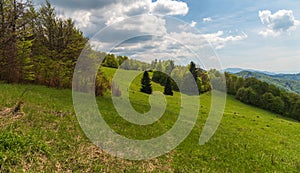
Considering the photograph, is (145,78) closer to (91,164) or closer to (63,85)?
(63,85)

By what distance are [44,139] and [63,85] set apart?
20141 millimetres

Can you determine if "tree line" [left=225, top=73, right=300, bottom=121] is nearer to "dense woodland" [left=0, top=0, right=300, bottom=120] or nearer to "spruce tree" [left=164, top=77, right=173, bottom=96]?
"spruce tree" [left=164, top=77, right=173, bottom=96]

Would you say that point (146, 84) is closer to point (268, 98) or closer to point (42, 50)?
point (42, 50)

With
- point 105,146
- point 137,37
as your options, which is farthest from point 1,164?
point 137,37

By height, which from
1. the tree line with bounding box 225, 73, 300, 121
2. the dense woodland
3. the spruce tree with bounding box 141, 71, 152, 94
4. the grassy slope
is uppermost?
the dense woodland

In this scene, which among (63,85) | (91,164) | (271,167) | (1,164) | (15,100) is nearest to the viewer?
(1,164)

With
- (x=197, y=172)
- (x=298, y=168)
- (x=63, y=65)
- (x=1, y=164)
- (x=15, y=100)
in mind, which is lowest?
(x=298, y=168)

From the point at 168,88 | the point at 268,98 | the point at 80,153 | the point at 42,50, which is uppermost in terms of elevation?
the point at 42,50

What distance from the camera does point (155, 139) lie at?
39.7 feet

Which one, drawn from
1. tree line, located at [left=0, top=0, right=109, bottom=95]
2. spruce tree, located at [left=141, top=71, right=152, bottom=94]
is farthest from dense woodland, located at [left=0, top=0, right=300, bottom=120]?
spruce tree, located at [left=141, top=71, right=152, bottom=94]

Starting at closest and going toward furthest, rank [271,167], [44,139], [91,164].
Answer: [91,164], [44,139], [271,167]

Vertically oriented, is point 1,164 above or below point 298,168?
above

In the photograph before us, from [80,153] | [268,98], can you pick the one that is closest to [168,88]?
[80,153]

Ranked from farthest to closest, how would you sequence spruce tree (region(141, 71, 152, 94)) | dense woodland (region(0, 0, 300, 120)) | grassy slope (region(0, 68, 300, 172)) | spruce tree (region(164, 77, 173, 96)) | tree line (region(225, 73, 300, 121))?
1. tree line (region(225, 73, 300, 121))
2. spruce tree (region(164, 77, 173, 96))
3. spruce tree (region(141, 71, 152, 94))
4. dense woodland (region(0, 0, 300, 120))
5. grassy slope (region(0, 68, 300, 172))
